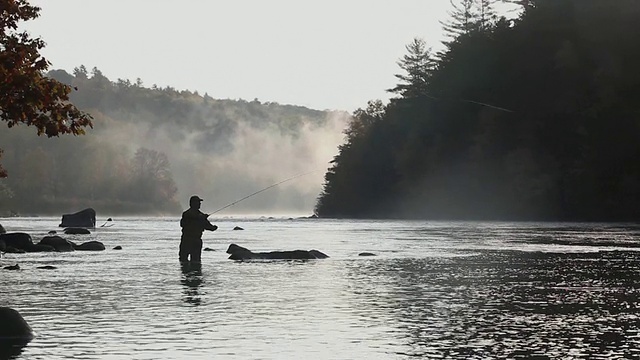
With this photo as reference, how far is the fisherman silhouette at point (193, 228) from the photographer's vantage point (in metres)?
34.2

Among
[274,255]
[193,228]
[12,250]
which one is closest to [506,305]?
[193,228]

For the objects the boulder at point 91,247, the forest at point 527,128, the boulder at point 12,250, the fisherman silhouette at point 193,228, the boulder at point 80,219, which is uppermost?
the forest at point 527,128

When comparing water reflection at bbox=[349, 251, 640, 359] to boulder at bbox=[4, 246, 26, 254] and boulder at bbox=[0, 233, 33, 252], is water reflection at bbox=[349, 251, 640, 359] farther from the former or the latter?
boulder at bbox=[0, 233, 33, 252]

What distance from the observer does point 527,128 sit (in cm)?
10875

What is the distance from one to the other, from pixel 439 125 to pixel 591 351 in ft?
400

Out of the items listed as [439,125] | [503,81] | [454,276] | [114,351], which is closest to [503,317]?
[114,351]

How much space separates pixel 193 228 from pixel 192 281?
19.7 feet

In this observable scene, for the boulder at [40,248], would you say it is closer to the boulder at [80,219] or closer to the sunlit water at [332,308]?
the sunlit water at [332,308]

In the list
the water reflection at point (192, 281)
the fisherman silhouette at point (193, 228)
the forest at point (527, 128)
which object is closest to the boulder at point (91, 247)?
the fisherman silhouette at point (193, 228)

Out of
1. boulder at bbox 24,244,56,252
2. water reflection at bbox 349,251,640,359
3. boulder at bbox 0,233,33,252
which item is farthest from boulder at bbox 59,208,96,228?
water reflection at bbox 349,251,640,359

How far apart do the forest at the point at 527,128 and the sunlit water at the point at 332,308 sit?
61.2 meters

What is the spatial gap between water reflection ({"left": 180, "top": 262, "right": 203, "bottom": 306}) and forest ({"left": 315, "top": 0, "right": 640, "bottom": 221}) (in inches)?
2417

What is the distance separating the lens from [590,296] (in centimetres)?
2469

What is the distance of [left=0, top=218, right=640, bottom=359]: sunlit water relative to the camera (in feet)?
52.9
